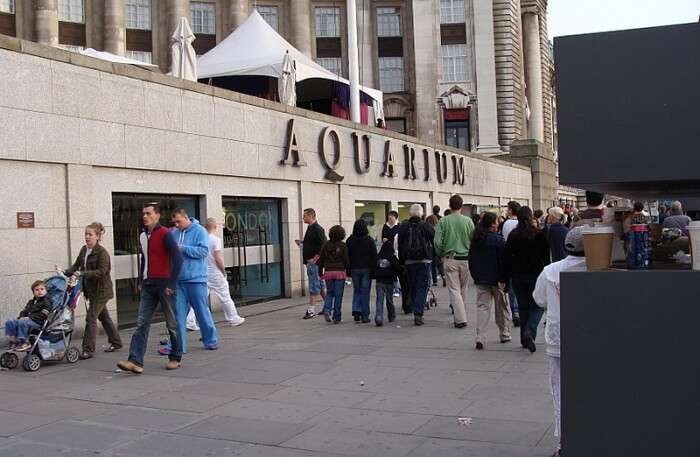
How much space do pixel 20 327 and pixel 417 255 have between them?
19.4 feet

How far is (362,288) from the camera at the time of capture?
1245cm

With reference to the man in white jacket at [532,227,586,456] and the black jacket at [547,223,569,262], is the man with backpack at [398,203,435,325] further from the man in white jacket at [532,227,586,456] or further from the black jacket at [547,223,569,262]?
the man in white jacket at [532,227,586,456]

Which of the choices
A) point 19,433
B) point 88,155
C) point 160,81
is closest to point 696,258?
point 19,433

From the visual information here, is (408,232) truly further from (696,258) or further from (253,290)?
(696,258)

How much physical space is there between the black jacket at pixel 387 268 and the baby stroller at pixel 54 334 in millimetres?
4835

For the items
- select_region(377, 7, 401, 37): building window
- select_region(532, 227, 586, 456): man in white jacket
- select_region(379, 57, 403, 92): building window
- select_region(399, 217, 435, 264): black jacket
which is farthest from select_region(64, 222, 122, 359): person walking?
select_region(377, 7, 401, 37): building window

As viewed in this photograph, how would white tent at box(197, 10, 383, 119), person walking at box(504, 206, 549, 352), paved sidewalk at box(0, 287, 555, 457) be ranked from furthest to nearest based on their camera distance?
1. white tent at box(197, 10, 383, 119)
2. person walking at box(504, 206, 549, 352)
3. paved sidewalk at box(0, 287, 555, 457)

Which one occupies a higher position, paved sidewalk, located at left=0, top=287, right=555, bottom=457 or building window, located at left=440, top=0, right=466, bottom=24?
building window, located at left=440, top=0, right=466, bottom=24

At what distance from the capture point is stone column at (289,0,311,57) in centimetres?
4675

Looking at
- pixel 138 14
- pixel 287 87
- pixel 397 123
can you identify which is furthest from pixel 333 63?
pixel 287 87

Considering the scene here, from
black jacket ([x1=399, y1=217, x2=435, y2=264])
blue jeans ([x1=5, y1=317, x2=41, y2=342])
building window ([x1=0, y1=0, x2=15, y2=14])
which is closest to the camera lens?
blue jeans ([x1=5, y1=317, x2=41, y2=342])

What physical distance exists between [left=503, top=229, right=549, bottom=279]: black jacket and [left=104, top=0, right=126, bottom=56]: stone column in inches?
1445

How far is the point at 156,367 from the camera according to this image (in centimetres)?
888

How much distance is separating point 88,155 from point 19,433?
6.27 m
